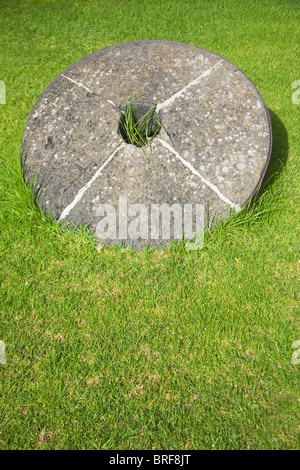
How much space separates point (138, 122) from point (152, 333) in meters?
1.56

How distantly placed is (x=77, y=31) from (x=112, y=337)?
17.8ft

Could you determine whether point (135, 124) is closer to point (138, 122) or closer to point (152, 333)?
point (138, 122)

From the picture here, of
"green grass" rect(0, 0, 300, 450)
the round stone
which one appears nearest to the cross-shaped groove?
the round stone

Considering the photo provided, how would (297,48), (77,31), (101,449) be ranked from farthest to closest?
(77,31)
(297,48)
(101,449)

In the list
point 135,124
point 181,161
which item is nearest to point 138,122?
point 135,124

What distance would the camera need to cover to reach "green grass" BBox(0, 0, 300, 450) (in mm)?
1908

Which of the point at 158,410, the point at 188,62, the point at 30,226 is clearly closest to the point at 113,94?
the point at 188,62

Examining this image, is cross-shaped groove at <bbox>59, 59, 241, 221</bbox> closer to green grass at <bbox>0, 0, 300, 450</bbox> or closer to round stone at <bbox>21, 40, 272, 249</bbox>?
round stone at <bbox>21, 40, 272, 249</bbox>

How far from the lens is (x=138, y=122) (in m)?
2.80

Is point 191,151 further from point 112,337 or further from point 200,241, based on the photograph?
point 112,337

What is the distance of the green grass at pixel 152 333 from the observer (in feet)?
6.26

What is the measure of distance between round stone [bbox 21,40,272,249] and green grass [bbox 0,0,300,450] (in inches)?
7.0

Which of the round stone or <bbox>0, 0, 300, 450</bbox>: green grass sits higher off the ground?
the round stone

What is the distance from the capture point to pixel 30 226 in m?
2.89
